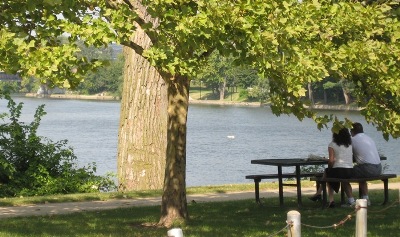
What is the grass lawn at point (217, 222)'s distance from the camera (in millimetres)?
11312

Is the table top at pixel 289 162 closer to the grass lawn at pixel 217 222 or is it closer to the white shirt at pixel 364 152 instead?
the white shirt at pixel 364 152

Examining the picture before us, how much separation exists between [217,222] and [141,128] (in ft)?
22.0

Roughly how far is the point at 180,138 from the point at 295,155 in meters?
27.7

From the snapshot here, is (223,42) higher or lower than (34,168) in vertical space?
higher

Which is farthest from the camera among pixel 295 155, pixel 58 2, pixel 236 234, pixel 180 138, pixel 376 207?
pixel 295 155

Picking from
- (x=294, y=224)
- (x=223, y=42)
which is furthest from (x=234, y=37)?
(x=294, y=224)

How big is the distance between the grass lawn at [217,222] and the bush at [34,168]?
4.80 m

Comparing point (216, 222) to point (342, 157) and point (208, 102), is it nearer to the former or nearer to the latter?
point (342, 157)

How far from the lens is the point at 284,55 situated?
10.1 metres

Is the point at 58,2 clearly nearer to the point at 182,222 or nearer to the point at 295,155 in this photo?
the point at 182,222

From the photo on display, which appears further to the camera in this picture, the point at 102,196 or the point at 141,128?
the point at 141,128

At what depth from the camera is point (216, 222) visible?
1237 cm

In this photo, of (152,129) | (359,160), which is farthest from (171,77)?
(152,129)

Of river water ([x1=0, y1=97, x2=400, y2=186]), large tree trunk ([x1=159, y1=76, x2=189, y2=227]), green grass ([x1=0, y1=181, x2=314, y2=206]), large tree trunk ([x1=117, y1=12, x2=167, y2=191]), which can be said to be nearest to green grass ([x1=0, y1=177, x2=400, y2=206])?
green grass ([x1=0, y1=181, x2=314, y2=206])
